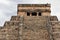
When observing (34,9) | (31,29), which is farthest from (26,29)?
(34,9)

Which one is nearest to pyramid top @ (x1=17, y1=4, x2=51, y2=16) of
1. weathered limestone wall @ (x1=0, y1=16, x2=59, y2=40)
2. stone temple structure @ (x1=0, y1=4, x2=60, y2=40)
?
stone temple structure @ (x1=0, y1=4, x2=60, y2=40)

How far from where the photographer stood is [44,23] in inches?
788

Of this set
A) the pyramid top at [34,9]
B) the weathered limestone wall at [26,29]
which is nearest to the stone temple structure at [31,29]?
the weathered limestone wall at [26,29]

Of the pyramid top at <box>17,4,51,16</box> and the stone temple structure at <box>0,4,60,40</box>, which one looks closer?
the stone temple structure at <box>0,4,60,40</box>

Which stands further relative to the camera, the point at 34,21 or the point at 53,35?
the point at 34,21

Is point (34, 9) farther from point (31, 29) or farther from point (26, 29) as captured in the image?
point (26, 29)

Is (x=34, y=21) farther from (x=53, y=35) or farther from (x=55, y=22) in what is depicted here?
(x=53, y=35)

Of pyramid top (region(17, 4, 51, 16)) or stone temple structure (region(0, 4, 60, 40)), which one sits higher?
pyramid top (region(17, 4, 51, 16))

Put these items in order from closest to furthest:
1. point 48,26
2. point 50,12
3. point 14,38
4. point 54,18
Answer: point 14,38
point 48,26
point 54,18
point 50,12

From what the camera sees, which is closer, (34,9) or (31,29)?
(31,29)

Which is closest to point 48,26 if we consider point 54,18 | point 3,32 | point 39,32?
point 39,32

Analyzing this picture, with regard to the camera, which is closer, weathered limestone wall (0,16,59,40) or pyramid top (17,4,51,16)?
weathered limestone wall (0,16,59,40)

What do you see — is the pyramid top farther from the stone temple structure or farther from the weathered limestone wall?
the weathered limestone wall

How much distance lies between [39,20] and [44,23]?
82 cm
